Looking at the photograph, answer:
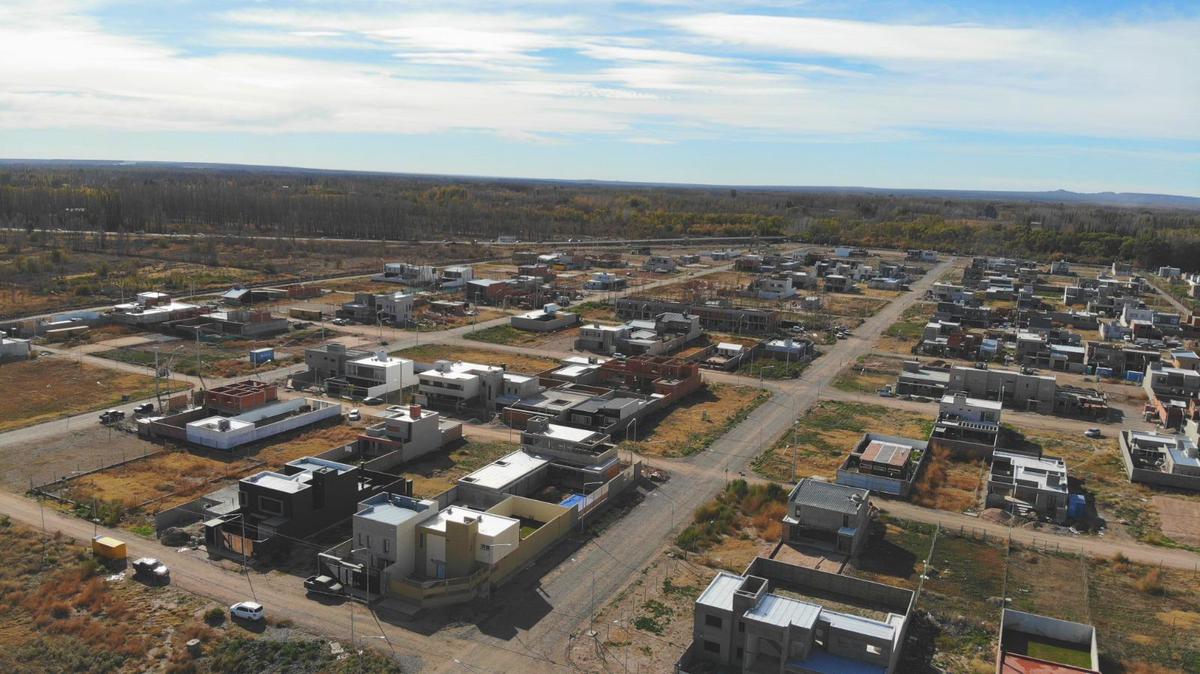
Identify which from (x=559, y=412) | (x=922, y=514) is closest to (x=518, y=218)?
(x=559, y=412)

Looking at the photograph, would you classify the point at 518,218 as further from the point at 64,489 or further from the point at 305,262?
the point at 64,489

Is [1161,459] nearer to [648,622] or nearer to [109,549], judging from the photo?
[648,622]

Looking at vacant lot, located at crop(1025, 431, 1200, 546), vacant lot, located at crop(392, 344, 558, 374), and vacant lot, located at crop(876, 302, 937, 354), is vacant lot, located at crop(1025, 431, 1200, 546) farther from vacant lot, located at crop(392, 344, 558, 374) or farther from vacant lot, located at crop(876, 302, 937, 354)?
vacant lot, located at crop(392, 344, 558, 374)

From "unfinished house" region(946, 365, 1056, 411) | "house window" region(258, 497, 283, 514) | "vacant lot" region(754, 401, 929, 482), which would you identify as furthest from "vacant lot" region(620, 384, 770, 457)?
"house window" region(258, 497, 283, 514)

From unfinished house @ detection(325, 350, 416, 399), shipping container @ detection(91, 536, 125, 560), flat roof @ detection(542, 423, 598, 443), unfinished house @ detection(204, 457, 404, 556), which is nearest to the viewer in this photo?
shipping container @ detection(91, 536, 125, 560)

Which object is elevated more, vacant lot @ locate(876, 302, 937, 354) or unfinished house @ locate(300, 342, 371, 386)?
vacant lot @ locate(876, 302, 937, 354)

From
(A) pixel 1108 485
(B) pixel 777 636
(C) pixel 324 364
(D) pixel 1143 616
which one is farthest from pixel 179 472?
(A) pixel 1108 485
